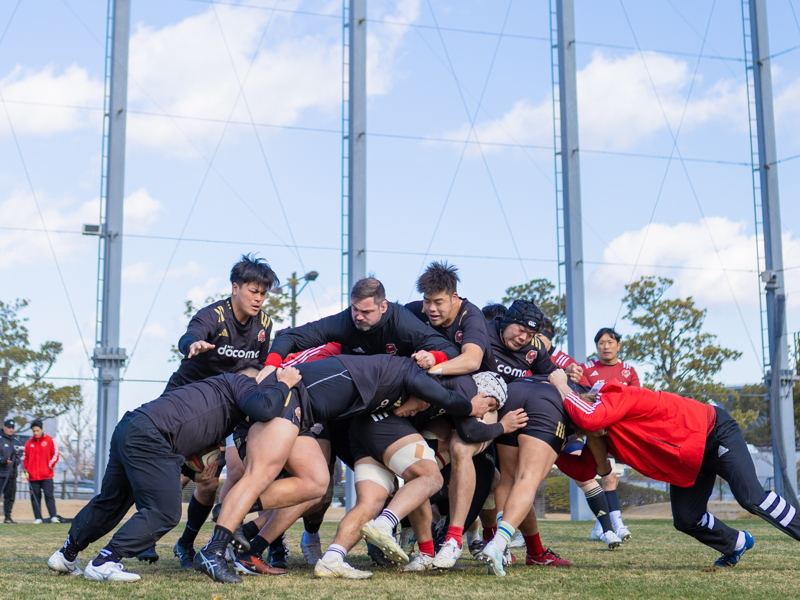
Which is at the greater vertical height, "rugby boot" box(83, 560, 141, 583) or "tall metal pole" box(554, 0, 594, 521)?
"tall metal pole" box(554, 0, 594, 521)

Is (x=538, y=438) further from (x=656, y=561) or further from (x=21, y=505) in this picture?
(x=21, y=505)

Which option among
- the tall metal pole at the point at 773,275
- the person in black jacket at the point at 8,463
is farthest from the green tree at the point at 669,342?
the person in black jacket at the point at 8,463

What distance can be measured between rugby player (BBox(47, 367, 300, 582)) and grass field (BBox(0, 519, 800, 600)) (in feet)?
0.66

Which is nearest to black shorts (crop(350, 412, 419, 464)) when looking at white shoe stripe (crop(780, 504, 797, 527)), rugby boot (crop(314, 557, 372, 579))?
rugby boot (crop(314, 557, 372, 579))

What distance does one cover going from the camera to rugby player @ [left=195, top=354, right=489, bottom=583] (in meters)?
4.66

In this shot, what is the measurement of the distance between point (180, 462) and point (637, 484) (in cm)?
1317

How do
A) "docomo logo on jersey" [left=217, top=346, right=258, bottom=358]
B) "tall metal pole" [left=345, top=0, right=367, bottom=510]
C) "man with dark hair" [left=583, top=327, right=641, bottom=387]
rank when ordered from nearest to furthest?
1. "docomo logo on jersey" [left=217, top=346, right=258, bottom=358]
2. "man with dark hair" [left=583, top=327, right=641, bottom=387]
3. "tall metal pole" [left=345, top=0, right=367, bottom=510]

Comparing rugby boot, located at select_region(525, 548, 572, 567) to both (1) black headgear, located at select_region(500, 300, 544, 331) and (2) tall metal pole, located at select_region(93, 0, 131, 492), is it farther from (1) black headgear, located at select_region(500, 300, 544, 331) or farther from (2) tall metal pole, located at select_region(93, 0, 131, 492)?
(2) tall metal pole, located at select_region(93, 0, 131, 492)

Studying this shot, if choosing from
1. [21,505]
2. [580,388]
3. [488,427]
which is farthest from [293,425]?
[21,505]

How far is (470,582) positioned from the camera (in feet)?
15.2

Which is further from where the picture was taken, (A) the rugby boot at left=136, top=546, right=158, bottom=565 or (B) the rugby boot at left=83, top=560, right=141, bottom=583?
(A) the rugby boot at left=136, top=546, right=158, bottom=565

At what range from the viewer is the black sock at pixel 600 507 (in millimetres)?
7570

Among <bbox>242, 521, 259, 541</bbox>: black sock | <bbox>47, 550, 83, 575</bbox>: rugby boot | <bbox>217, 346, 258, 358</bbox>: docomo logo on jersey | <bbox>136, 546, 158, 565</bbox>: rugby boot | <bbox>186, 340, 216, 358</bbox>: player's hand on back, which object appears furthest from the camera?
<bbox>217, 346, 258, 358</bbox>: docomo logo on jersey

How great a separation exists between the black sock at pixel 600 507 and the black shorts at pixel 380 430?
300cm
